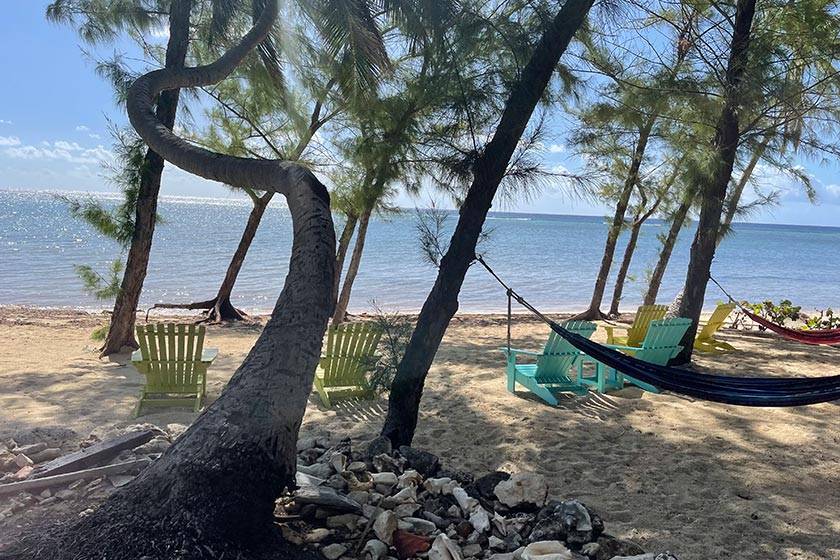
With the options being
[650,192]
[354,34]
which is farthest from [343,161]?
[650,192]

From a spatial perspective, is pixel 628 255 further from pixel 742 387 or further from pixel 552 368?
pixel 742 387

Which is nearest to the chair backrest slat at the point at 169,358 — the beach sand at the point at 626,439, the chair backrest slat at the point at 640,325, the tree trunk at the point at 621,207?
the beach sand at the point at 626,439

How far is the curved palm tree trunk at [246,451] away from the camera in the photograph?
6.76 feet

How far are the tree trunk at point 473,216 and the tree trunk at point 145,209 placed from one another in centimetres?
475

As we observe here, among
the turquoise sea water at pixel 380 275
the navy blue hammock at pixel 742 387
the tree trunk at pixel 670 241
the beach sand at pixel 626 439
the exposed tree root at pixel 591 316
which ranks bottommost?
the turquoise sea water at pixel 380 275

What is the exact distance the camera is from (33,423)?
445 centimetres

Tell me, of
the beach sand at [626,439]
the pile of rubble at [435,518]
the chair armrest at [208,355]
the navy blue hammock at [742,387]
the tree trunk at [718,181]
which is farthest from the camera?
the tree trunk at [718,181]

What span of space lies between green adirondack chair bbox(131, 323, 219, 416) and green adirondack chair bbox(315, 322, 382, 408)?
3.37ft

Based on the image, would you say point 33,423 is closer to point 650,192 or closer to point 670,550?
point 670,550

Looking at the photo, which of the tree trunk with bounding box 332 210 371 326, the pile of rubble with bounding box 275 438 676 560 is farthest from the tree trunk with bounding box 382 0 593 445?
the tree trunk with bounding box 332 210 371 326

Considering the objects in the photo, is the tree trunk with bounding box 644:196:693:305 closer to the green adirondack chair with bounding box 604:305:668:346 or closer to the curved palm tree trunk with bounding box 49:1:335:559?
the green adirondack chair with bounding box 604:305:668:346

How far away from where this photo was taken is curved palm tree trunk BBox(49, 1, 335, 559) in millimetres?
2061

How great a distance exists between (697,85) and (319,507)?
586 centimetres

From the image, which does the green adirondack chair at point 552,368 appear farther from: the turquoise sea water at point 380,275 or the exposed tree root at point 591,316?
the exposed tree root at point 591,316
